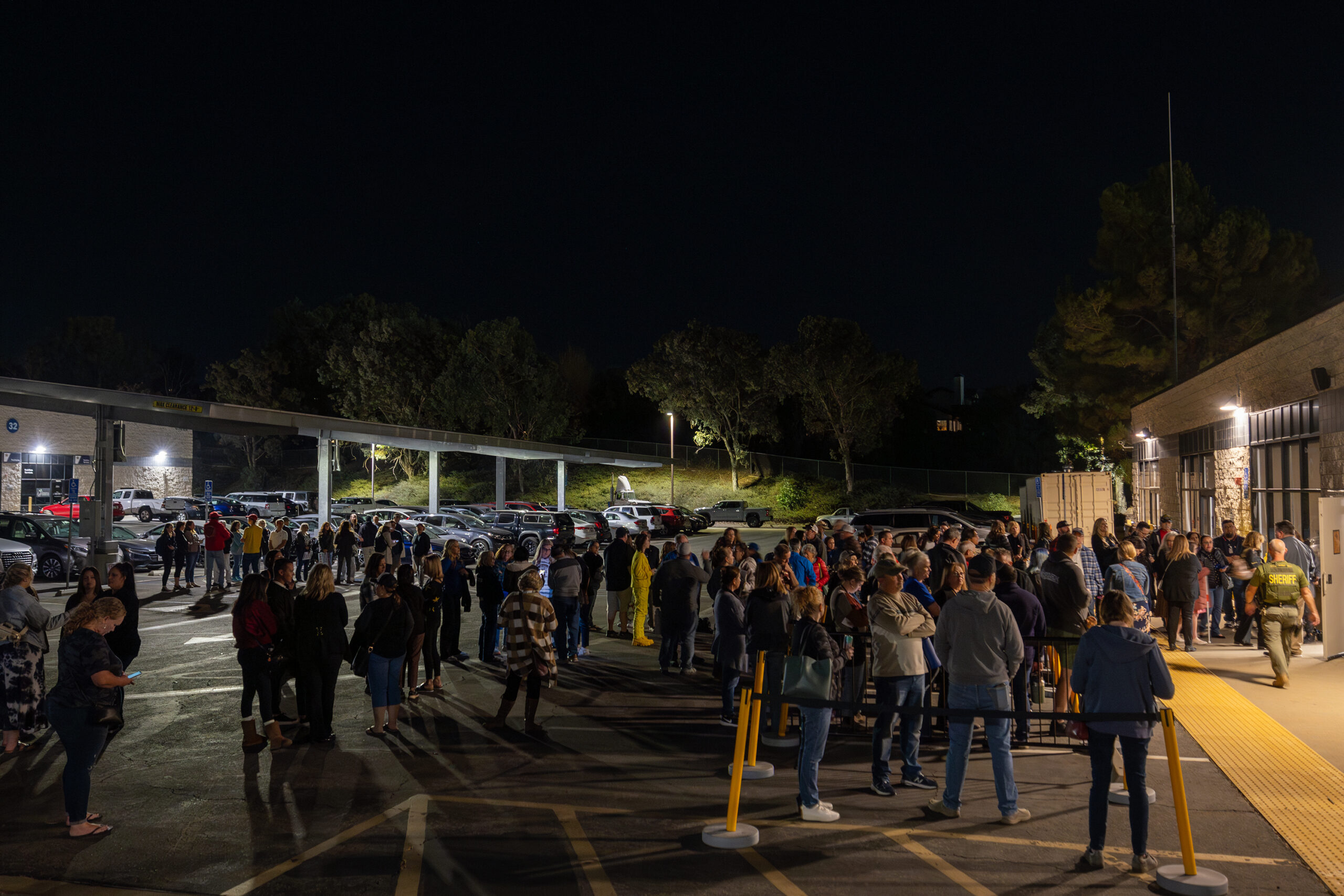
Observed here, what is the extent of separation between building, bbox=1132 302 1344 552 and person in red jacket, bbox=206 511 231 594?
20123 millimetres

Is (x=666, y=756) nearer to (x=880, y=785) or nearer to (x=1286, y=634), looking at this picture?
(x=880, y=785)

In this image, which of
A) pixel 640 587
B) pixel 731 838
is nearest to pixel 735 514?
pixel 640 587

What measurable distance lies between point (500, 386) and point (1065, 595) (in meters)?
52.8

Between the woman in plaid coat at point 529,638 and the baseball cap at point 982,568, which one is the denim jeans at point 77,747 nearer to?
the woman in plaid coat at point 529,638

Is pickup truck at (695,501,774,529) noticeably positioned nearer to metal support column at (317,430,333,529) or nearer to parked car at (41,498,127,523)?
metal support column at (317,430,333,529)

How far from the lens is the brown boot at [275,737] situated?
8211 millimetres

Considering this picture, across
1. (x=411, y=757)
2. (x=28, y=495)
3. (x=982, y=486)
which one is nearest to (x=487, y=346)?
(x=28, y=495)

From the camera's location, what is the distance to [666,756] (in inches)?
312

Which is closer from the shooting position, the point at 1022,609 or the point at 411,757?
the point at 411,757

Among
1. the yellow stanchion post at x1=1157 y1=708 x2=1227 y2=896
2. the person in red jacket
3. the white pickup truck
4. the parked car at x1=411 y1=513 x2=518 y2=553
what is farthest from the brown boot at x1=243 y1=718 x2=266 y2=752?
the white pickup truck

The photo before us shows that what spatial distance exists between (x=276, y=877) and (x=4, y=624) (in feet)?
14.9

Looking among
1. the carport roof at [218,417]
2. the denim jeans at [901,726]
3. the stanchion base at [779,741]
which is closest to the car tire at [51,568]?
the carport roof at [218,417]

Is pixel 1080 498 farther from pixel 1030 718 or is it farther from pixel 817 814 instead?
pixel 817 814

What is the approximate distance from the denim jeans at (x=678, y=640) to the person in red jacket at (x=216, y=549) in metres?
12.6
